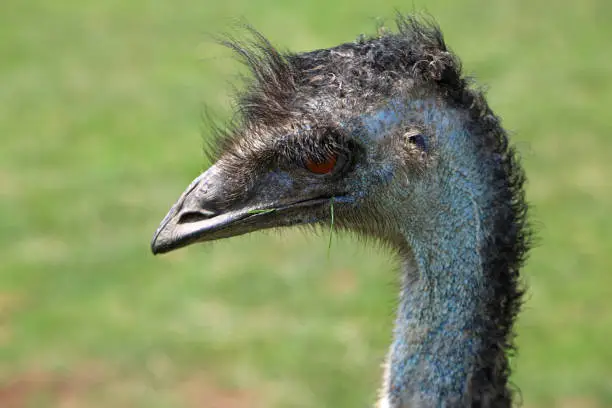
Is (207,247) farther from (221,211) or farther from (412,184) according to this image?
(412,184)

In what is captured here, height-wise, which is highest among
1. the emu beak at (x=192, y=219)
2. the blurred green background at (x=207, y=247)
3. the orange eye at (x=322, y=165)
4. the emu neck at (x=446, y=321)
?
the blurred green background at (x=207, y=247)

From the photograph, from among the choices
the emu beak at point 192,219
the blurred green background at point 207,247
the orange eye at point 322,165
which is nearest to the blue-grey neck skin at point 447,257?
the orange eye at point 322,165

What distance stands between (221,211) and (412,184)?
57 centimetres

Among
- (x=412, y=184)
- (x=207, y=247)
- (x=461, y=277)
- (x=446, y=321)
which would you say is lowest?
(x=446, y=321)

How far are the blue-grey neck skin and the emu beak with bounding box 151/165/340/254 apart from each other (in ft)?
1.00

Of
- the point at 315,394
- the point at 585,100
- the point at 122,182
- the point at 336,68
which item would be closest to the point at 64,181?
the point at 122,182

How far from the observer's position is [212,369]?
19.2ft

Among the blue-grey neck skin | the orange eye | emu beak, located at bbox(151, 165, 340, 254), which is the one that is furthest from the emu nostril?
the blue-grey neck skin

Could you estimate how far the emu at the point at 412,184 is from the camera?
2879 mm

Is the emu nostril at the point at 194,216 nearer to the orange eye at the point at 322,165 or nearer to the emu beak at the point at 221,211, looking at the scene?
the emu beak at the point at 221,211

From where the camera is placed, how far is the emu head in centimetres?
287

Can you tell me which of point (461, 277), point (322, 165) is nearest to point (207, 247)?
point (322, 165)

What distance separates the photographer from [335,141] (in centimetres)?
287

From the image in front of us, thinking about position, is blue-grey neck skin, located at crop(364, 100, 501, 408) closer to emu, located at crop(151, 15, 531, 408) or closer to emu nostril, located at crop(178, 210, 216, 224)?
emu, located at crop(151, 15, 531, 408)
